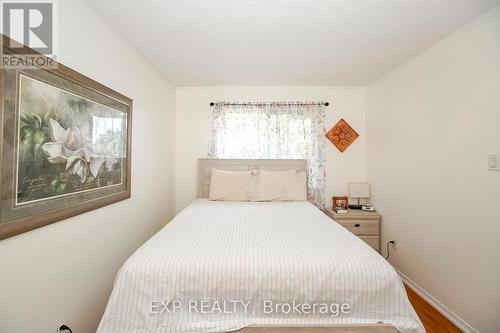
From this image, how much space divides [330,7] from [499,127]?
1510 millimetres

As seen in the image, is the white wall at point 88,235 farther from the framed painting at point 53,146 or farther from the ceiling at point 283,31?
the ceiling at point 283,31

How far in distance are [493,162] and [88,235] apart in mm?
3045

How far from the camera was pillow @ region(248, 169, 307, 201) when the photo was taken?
2910 millimetres

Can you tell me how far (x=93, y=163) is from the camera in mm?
1625

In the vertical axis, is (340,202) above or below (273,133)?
below

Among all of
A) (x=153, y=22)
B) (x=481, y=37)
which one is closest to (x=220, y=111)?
(x=153, y=22)

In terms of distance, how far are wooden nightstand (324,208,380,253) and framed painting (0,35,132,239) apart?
2716 mm

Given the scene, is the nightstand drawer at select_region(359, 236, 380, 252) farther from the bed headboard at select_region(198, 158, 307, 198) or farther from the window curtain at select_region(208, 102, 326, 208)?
the bed headboard at select_region(198, 158, 307, 198)

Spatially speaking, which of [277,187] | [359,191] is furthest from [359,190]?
[277,187]

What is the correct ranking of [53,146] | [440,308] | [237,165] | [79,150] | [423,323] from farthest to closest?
[237,165]
[440,308]
[423,323]
[79,150]
[53,146]

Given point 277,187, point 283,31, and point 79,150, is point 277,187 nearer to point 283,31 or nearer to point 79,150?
point 283,31

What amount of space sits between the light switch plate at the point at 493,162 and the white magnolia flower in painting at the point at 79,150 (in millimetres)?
2985

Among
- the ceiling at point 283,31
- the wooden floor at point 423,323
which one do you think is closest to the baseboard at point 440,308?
the wooden floor at point 423,323

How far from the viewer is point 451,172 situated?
189 cm
